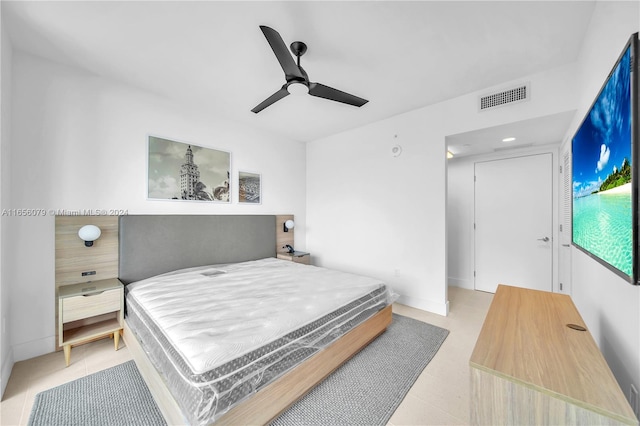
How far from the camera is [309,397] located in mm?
1741

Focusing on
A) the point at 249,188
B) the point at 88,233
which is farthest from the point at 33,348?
the point at 249,188

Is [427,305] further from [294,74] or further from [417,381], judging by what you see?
Result: [294,74]

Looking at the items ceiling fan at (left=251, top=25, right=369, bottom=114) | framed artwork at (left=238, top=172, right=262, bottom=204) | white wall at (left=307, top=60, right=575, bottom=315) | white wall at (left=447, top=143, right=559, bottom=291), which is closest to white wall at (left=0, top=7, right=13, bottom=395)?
ceiling fan at (left=251, top=25, right=369, bottom=114)

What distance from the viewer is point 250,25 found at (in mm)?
1853

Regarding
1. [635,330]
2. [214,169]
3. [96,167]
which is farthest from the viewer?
[214,169]

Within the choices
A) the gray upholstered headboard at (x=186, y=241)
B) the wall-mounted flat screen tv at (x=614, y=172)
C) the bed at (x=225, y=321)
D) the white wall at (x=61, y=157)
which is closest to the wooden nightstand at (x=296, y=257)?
the gray upholstered headboard at (x=186, y=241)

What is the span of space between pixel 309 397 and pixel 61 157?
307cm

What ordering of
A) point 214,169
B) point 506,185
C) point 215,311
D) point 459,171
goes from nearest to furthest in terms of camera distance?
point 215,311, point 214,169, point 506,185, point 459,171

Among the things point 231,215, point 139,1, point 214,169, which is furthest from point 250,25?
point 231,215

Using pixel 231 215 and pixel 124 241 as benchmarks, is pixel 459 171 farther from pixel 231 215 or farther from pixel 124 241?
pixel 124 241

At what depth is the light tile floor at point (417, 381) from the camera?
1604 mm

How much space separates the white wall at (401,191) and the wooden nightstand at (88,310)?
295 cm

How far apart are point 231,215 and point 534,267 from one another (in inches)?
175

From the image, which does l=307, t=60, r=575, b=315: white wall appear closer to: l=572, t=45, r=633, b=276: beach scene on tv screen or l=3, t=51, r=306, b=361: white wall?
l=572, t=45, r=633, b=276: beach scene on tv screen
